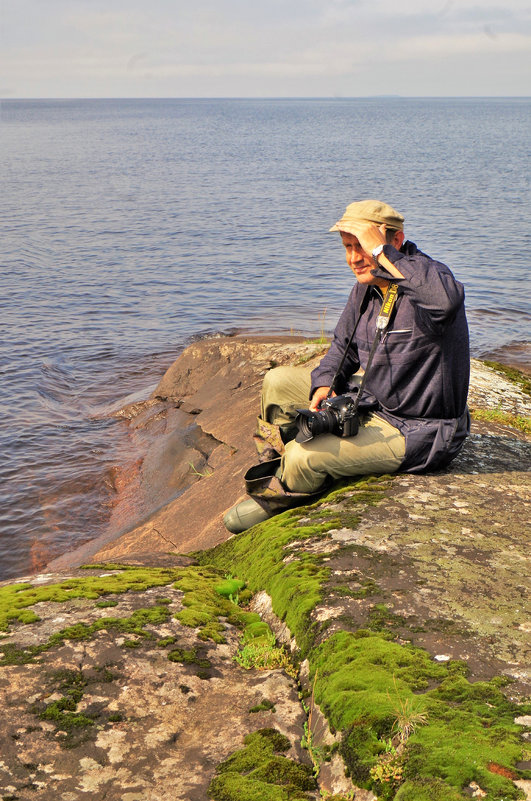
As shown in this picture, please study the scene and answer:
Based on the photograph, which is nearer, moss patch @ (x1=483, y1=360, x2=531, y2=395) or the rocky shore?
the rocky shore

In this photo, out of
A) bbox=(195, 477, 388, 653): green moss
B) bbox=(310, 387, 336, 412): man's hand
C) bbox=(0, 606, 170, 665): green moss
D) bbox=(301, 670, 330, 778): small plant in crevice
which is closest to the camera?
bbox=(301, 670, 330, 778): small plant in crevice

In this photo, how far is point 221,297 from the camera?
22.0 metres

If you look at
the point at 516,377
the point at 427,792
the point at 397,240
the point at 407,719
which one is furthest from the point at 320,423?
the point at 516,377

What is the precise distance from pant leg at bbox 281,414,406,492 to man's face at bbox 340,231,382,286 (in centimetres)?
100

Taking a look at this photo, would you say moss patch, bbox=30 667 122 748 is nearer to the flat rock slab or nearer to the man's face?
the flat rock slab

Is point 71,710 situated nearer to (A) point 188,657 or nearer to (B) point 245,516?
(A) point 188,657

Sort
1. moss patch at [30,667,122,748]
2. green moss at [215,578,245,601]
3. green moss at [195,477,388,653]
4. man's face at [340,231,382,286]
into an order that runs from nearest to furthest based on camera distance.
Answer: moss patch at [30,667,122,748], green moss at [195,477,388,653], green moss at [215,578,245,601], man's face at [340,231,382,286]

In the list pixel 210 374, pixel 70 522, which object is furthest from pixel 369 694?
pixel 210 374

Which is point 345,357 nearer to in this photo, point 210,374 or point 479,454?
point 479,454

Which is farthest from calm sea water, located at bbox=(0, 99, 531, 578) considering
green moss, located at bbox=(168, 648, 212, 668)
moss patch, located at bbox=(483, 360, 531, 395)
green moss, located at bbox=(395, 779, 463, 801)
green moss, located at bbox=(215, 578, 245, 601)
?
green moss, located at bbox=(395, 779, 463, 801)

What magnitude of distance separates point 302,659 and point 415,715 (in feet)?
3.09

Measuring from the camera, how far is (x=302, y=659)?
3.80 metres

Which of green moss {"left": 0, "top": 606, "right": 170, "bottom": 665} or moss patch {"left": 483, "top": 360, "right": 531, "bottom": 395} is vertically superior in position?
green moss {"left": 0, "top": 606, "right": 170, "bottom": 665}

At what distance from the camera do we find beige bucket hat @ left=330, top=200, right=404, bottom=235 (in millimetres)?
5047
